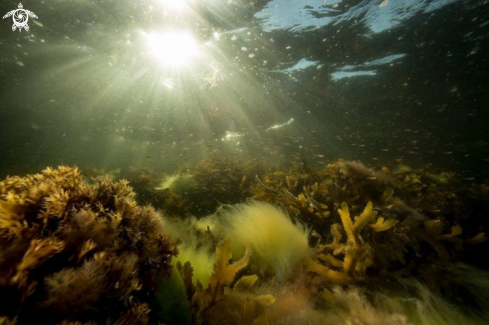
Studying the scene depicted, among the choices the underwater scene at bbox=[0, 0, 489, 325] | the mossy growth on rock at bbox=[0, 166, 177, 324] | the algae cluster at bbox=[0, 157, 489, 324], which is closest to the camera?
the mossy growth on rock at bbox=[0, 166, 177, 324]

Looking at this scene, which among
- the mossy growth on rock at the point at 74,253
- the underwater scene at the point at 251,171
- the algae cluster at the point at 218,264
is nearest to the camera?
the mossy growth on rock at the point at 74,253

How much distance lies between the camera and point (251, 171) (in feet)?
27.9

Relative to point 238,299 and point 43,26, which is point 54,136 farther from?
point 238,299

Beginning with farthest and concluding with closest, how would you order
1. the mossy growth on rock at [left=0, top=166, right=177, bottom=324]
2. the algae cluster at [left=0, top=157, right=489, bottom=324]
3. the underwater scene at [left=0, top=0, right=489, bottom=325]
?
1. the underwater scene at [left=0, top=0, right=489, bottom=325]
2. the algae cluster at [left=0, top=157, right=489, bottom=324]
3. the mossy growth on rock at [left=0, top=166, right=177, bottom=324]

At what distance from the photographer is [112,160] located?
61.9 metres

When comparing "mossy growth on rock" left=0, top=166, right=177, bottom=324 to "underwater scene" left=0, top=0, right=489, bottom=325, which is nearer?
"mossy growth on rock" left=0, top=166, right=177, bottom=324

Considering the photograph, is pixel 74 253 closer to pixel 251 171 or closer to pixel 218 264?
pixel 218 264

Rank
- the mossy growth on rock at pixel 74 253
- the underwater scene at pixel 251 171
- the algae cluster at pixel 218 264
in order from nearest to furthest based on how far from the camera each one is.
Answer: the mossy growth on rock at pixel 74 253
the algae cluster at pixel 218 264
the underwater scene at pixel 251 171

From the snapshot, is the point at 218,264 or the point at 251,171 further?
the point at 251,171

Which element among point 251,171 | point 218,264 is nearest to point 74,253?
point 218,264

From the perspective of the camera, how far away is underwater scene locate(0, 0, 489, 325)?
1326 mm

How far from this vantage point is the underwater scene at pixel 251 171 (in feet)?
4.35

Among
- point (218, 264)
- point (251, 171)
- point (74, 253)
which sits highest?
point (251, 171)

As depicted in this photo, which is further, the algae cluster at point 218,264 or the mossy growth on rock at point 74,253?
the algae cluster at point 218,264
